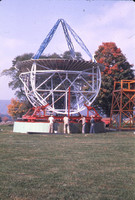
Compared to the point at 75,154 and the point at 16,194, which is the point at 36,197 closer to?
the point at 16,194

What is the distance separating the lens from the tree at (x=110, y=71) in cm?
4325

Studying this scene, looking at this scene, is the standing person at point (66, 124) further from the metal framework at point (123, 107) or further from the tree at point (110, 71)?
the tree at point (110, 71)

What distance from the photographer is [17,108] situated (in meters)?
52.8

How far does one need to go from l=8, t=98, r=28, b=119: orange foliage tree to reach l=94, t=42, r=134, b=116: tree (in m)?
13.0

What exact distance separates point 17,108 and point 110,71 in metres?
18.7

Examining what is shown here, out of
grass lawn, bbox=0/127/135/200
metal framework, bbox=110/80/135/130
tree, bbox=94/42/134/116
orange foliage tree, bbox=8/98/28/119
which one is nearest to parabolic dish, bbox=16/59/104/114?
metal framework, bbox=110/80/135/130

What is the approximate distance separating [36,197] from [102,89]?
122 ft

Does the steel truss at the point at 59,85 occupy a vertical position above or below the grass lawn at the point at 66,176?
above

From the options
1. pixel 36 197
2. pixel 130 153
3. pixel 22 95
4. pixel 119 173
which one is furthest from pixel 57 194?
pixel 22 95

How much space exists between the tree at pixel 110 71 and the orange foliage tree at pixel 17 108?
1305 cm

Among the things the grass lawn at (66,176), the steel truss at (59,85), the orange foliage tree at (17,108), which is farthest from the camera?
the orange foliage tree at (17,108)

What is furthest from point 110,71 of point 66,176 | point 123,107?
point 66,176

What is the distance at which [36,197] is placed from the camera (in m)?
6.57

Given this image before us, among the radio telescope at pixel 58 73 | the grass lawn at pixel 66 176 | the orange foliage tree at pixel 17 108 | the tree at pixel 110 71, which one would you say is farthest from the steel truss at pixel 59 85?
the grass lawn at pixel 66 176
